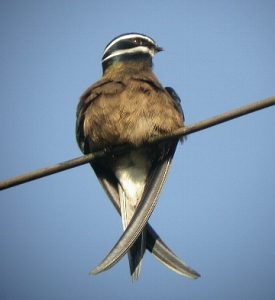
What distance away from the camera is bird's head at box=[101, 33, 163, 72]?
5930 mm

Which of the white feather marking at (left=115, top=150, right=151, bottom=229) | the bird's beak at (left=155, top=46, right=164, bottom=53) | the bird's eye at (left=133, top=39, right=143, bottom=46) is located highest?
the bird's eye at (left=133, top=39, right=143, bottom=46)

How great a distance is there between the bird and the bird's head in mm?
407

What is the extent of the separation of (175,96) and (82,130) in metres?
0.90

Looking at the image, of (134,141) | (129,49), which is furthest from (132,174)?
(129,49)

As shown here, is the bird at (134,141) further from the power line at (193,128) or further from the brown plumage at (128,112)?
the power line at (193,128)

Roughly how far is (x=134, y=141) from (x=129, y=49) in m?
1.66

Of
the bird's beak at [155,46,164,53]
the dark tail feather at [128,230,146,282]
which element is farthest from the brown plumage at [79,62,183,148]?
the bird's beak at [155,46,164,53]

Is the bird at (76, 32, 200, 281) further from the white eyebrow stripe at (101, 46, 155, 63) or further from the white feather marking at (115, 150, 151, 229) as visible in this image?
the white eyebrow stripe at (101, 46, 155, 63)

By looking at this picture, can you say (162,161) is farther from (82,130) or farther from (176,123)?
(82,130)

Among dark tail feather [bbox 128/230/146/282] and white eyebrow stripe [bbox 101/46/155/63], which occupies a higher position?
white eyebrow stripe [bbox 101/46/155/63]

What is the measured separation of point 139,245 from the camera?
4480mm

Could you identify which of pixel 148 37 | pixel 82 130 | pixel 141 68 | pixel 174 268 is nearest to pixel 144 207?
pixel 174 268

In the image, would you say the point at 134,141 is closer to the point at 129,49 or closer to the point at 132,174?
the point at 132,174

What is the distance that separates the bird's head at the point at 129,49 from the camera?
5930 millimetres
